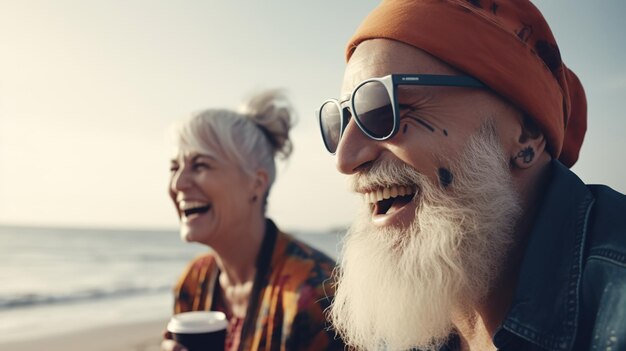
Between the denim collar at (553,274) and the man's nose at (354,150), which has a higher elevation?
the man's nose at (354,150)

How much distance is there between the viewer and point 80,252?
106ft

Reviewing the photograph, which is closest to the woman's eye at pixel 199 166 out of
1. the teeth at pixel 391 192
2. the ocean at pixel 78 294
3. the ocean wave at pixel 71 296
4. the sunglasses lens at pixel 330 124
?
the ocean at pixel 78 294

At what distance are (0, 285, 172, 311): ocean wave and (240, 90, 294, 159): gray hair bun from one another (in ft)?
34.7

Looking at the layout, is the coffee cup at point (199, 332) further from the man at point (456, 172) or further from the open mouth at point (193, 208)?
the open mouth at point (193, 208)

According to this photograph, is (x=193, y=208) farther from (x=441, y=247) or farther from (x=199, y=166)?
(x=441, y=247)

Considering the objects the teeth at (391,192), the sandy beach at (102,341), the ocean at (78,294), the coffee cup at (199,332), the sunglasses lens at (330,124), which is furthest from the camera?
the ocean at (78,294)

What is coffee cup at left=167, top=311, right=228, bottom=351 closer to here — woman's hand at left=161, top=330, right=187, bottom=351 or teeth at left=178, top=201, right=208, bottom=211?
woman's hand at left=161, top=330, right=187, bottom=351

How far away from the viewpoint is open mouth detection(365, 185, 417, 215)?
1.72 meters

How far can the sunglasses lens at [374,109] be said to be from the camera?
5.60ft

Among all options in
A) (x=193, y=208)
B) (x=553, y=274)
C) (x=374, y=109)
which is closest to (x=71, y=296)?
(x=193, y=208)

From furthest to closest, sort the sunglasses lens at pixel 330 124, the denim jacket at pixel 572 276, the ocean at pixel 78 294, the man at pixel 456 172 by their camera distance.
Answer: the ocean at pixel 78 294, the sunglasses lens at pixel 330 124, the man at pixel 456 172, the denim jacket at pixel 572 276

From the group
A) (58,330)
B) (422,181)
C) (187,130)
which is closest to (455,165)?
(422,181)

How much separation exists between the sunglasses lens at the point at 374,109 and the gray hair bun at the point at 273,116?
6.69ft

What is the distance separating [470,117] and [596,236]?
0.56 m
